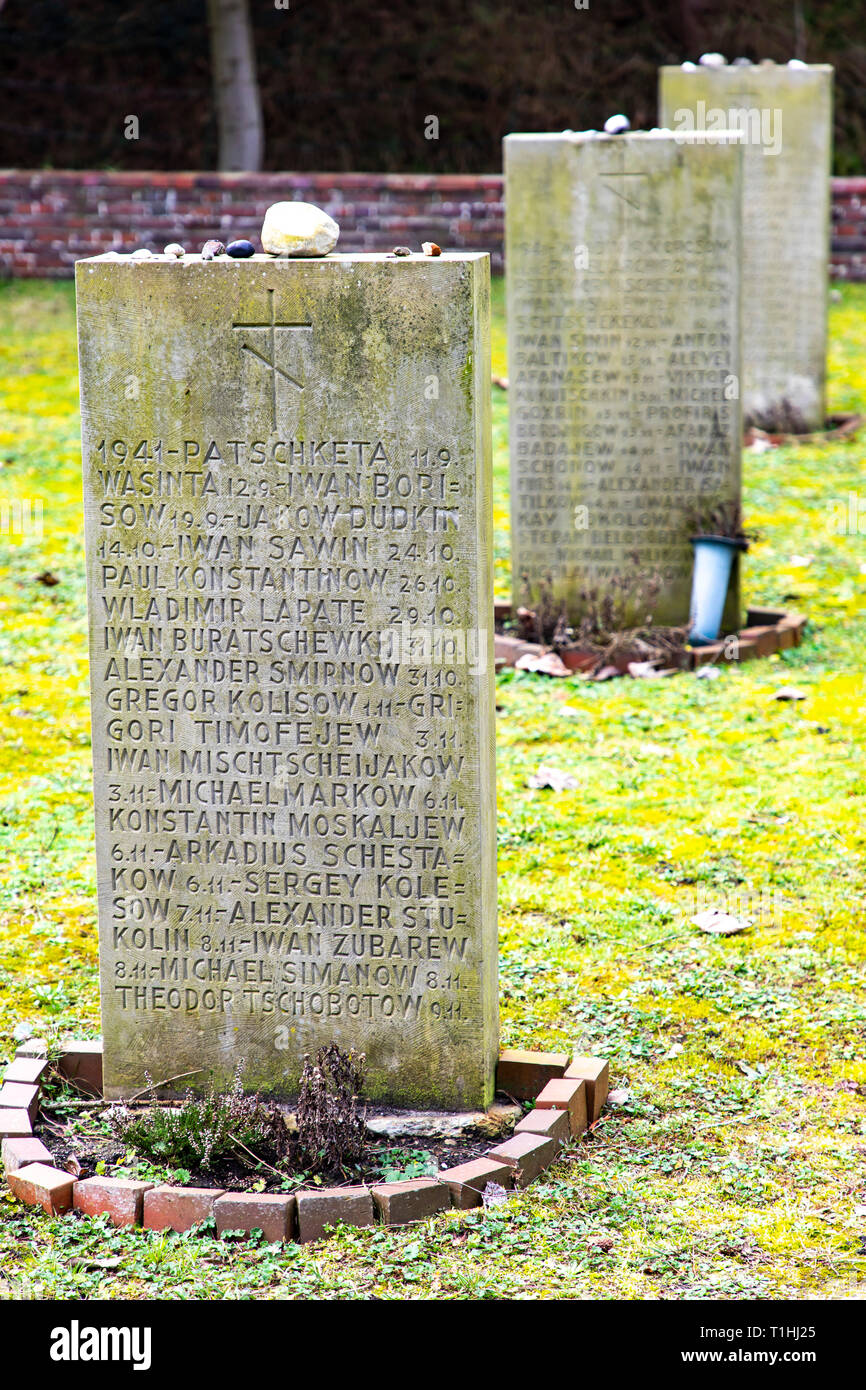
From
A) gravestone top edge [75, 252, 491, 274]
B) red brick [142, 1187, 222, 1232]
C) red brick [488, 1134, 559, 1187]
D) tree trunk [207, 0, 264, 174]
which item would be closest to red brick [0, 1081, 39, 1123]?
red brick [142, 1187, 222, 1232]

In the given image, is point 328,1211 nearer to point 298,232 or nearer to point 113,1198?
point 113,1198

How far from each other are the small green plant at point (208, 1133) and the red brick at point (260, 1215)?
0.53 feet

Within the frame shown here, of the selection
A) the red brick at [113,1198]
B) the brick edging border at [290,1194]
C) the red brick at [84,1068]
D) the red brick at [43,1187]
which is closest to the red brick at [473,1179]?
the brick edging border at [290,1194]

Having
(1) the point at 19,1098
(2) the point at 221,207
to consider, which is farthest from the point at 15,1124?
(2) the point at 221,207

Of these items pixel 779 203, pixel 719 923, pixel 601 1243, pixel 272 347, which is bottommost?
pixel 601 1243

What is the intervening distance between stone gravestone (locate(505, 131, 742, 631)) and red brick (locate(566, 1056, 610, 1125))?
3.84m

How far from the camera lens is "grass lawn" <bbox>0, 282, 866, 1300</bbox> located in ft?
10.8

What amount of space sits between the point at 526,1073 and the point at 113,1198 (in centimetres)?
96

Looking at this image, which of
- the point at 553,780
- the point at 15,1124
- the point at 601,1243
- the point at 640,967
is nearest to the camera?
the point at 601,1243

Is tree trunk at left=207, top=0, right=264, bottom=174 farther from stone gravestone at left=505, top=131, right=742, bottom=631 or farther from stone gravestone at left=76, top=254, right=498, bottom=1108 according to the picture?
stone gravestone at left=76, top=254, right=498, bottom=1108

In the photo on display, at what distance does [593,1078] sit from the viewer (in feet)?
12.7

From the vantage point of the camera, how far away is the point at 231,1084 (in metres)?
3.84

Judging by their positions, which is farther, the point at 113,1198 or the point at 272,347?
the point at 272,347
